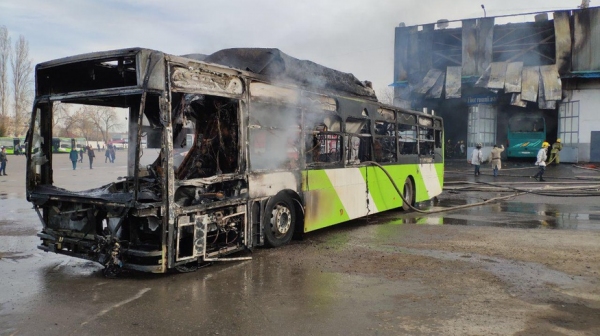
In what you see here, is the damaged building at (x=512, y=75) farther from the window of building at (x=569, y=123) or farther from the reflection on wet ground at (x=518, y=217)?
the reflection on wet ground at (x=518, y=217)

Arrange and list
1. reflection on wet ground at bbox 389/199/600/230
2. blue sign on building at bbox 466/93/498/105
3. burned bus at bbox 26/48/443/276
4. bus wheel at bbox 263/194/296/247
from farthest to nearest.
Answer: blue sign on building at bbox 466/93/498/105
reflection on wet ground at bbox 389/199/600/230
bus wheel at bbox 263/194/296/247
burned bus at bbox 26/48/443/276

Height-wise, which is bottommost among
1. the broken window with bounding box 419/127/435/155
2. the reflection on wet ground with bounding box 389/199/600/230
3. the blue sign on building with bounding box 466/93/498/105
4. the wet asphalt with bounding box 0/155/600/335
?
the wet asphalt with bounding box 0/155/600/335

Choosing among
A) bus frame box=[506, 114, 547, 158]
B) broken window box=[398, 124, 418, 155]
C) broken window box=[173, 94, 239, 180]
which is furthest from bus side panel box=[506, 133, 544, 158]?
broken window box=[173, 94, 239, 180]

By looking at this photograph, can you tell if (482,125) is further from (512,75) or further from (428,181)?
(428,181)

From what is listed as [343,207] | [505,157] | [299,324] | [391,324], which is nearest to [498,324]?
[391,324]

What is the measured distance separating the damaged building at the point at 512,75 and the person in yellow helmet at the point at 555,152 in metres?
0.90

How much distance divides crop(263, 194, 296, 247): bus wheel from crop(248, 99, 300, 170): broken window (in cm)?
55

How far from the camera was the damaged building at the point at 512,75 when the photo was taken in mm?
26062

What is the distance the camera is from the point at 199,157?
6.77 metres

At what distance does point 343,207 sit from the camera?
8.92 m

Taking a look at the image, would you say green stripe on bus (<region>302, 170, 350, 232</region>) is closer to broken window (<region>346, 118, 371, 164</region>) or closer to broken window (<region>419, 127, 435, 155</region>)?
broken window (<region>346, 118, 371, 164</region>)

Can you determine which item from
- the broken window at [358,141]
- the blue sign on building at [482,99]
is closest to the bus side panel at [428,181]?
the broken window at [358,141]

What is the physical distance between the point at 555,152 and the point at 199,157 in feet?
80.0

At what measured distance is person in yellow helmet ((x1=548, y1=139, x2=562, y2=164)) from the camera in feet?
83.6
